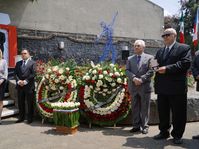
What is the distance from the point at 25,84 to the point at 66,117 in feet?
5.40

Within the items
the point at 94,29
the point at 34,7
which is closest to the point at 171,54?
the point at 34,7

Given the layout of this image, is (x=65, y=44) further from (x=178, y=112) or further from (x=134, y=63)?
(x=178, y=112)

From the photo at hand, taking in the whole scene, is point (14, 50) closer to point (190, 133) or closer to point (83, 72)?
point (83, 72)

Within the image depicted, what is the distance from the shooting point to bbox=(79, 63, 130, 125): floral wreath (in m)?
6.80

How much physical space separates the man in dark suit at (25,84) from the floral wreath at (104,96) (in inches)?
50.8

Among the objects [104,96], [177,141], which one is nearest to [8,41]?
[104,96]

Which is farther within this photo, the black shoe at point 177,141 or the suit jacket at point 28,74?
the suit jacket at point 28,74

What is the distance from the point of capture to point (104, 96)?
6988 millimetres

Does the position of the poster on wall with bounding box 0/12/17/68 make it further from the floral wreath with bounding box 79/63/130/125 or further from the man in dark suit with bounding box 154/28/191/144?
the man in dark suit with bounding box 154/28/191/144

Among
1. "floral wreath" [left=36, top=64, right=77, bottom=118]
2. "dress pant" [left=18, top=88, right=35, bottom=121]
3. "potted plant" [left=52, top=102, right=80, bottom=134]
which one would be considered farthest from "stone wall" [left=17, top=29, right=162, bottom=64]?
"potted plant" [left=52, top=102, right=80, bottom=134]

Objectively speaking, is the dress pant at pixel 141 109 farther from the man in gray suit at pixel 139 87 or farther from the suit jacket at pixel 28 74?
the suit jacket at pixel 28 74

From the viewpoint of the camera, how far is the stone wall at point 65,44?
14523 mm

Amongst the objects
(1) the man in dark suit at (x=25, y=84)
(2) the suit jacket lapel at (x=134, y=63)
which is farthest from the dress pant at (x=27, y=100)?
(2) the suit jacket lapel at (x=134, y=63)

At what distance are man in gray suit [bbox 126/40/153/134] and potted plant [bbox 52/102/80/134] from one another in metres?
1.16
